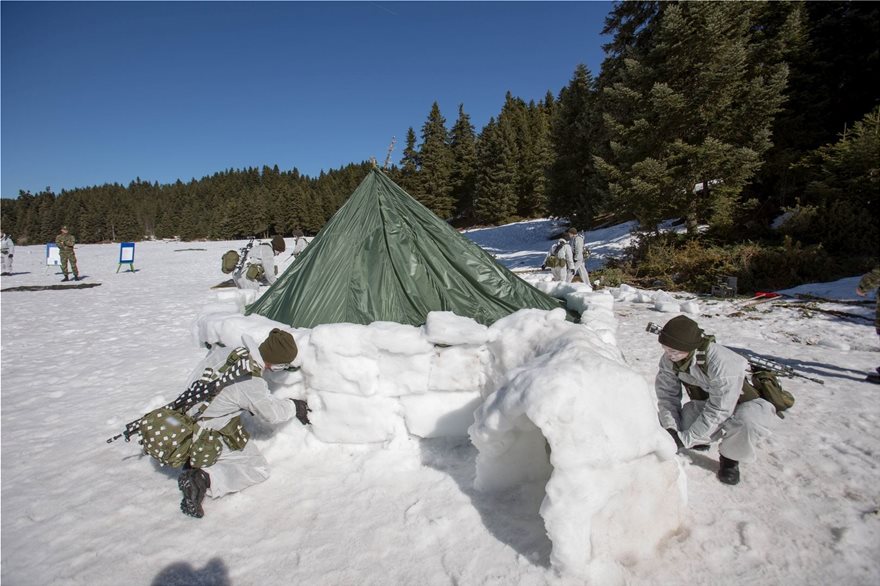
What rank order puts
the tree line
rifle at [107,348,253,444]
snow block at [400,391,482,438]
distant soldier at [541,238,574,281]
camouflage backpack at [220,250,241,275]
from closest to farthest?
rifle at [107,348,253,444], snow block at [400,391,482,438], camouflage backpack at [220,250,241,275], distant soldier at [541,238,574,281], the tree line

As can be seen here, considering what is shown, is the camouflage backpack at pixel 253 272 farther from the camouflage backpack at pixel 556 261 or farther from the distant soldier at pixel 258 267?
the camouflage backpack at pixel 556 261

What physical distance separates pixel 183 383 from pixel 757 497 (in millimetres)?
6139

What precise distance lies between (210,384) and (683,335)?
339 centimetres

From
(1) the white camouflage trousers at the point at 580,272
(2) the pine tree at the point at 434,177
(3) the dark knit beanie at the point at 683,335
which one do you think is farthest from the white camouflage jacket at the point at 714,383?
(2) the pine tree at the point at 434,177

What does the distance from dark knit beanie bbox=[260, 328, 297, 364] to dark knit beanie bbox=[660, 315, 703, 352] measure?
9.03ft

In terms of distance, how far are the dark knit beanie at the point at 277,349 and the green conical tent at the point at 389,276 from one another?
1.26m

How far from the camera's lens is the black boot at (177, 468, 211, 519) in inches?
115

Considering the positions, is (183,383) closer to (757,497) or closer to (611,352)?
(611,352)

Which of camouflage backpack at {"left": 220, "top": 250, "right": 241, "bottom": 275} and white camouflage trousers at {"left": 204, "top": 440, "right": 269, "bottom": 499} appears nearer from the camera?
white camouflage trousers at {"left": 204, "top": 440, "right": 269, "bottom": 499}

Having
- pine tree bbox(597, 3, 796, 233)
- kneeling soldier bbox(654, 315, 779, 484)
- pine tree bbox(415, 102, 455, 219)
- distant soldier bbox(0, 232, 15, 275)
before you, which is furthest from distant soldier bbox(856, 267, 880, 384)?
pine tree bbox(415, 102, 455, 219)

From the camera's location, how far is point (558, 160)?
22000mm

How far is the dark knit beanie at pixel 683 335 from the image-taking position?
2.95 metres

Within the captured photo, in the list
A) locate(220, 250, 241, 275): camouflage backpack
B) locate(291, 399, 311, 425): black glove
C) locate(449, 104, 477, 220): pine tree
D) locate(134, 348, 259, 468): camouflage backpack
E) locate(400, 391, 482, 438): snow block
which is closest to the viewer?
locate(134, 348, 259, 468): camouflage backpack

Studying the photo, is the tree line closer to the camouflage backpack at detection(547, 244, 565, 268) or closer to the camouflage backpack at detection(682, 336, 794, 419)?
the camouflage backpack at detection(547, 244, 565, 268)
